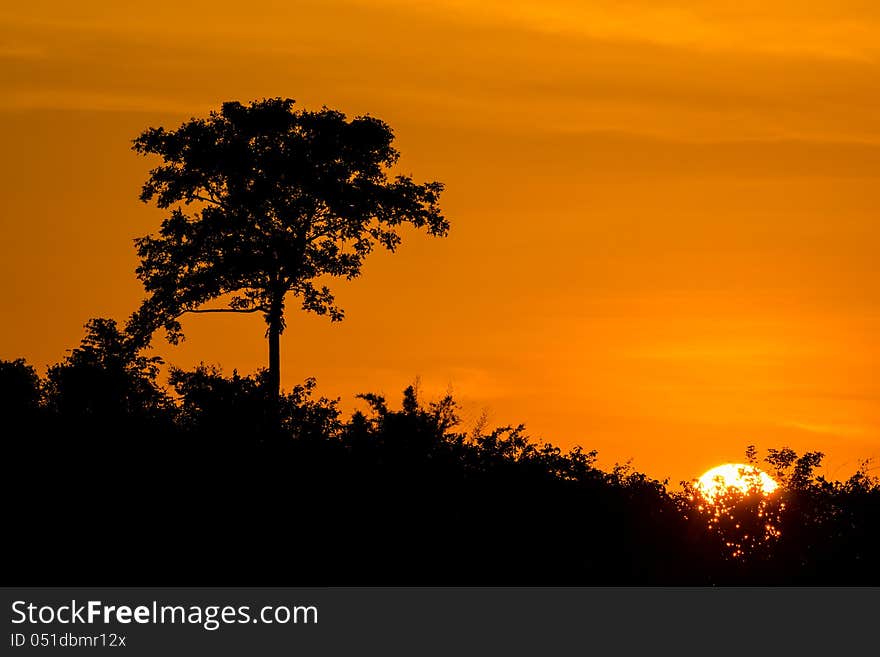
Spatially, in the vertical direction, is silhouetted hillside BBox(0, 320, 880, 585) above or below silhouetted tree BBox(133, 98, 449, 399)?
below

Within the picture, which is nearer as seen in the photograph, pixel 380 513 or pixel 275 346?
pixel 380 513

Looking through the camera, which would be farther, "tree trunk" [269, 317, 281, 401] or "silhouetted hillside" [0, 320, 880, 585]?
"tree trunk" [269, 317, 281, 401]

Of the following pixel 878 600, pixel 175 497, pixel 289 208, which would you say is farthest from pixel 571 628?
pixel 289 208

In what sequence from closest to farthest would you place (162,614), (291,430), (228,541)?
(162,614)
(228,541)
(291,430)

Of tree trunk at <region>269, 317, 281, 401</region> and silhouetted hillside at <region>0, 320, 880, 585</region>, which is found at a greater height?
tree trunk at <region>269, 317, 281, 401</region>

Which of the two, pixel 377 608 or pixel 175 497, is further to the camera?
pixel 175 497

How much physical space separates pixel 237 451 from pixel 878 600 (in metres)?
16.5

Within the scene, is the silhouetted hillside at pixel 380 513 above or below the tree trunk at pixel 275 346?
below

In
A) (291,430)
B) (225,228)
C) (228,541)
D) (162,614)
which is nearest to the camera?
(162,614)

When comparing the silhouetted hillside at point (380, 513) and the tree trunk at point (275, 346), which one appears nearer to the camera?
the silhouetted hillside at point (380, 513)

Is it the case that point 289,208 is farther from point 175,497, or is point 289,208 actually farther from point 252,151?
point 175,497

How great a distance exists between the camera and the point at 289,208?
3024 inches

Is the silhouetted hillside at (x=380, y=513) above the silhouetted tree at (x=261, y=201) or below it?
below

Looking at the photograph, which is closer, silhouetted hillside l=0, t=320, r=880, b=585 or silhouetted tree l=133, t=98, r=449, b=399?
silhouetted hillside l=0, t=320, r=880, b=585
